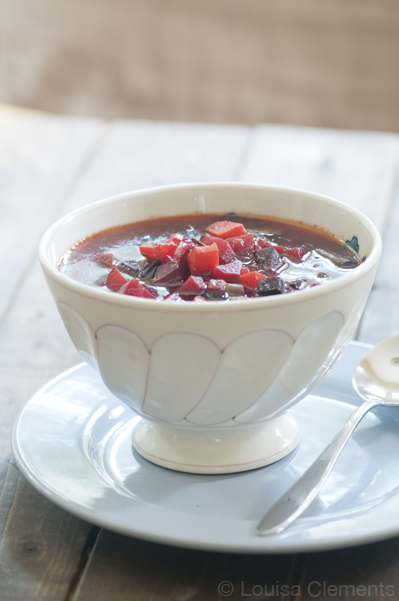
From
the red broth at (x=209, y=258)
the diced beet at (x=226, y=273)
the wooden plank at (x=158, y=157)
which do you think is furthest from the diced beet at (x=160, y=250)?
the wooden plank at (x=158, y=157)

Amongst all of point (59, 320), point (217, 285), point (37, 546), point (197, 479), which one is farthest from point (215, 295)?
point (59, 320)

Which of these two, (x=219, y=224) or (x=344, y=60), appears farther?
(x=344, y=60)

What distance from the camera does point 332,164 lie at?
2100 millimetres

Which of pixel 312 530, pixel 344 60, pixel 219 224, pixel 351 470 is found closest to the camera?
pixel 312 530

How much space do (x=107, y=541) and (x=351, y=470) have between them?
1.10ft

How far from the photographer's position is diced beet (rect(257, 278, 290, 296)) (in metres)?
0.87

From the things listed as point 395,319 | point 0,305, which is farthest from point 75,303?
point 395,319

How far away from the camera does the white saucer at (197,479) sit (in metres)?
0.76

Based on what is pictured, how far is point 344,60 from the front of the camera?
4379 millimetres

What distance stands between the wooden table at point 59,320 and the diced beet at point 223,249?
1.32ft

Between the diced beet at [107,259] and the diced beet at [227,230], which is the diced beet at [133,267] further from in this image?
the diced beet at [227,230]

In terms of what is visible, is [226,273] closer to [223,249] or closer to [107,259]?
[223,249]

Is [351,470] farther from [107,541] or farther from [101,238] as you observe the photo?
[101,238]

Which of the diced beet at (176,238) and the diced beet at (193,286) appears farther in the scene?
the diced beet at (176,238)
